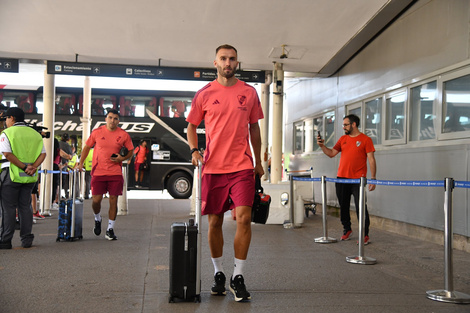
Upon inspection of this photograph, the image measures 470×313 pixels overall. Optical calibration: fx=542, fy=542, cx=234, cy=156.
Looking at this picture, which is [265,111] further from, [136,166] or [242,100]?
[242,100]

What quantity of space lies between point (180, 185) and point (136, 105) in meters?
3.75

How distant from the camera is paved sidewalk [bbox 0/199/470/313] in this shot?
14.5ft

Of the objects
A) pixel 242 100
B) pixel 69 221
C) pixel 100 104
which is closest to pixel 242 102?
pixel 242 100

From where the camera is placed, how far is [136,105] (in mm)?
21844

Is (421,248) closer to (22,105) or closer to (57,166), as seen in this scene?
(57,166)

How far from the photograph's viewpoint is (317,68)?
14.3 m

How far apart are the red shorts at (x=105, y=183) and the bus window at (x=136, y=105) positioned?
13.6 meters

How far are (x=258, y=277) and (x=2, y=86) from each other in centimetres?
1902

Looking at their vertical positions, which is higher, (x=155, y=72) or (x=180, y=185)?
(x=155, y=72)

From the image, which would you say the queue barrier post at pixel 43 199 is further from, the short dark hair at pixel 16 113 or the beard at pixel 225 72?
Answer: the beard at pixel 225 72

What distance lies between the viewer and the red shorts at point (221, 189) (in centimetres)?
464

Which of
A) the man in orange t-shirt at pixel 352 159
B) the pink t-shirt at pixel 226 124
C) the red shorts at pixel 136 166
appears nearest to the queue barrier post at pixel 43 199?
the man in orange t-shirt at pixel 352 159

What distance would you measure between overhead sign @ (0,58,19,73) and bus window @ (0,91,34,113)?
25.5 feet

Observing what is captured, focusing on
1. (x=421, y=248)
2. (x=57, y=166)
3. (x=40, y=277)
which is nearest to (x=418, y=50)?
(x=421, y=248)
